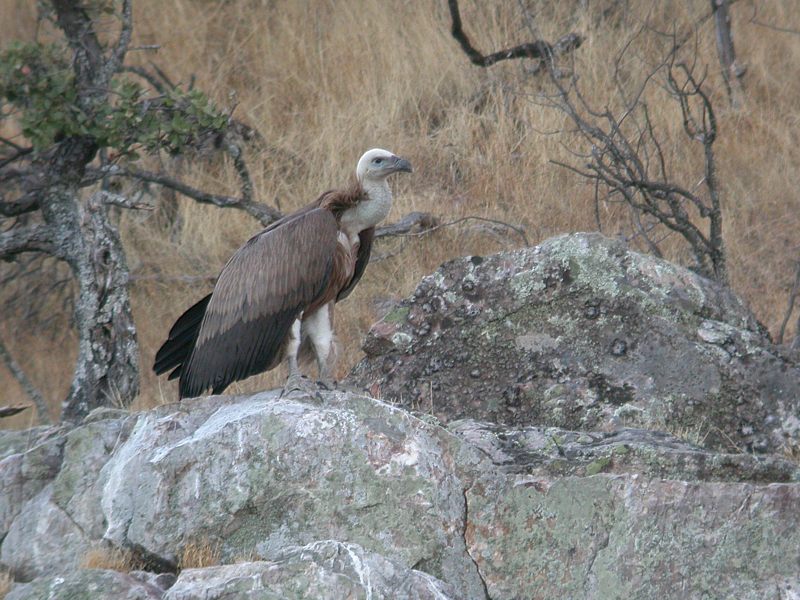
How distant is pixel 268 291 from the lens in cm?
566

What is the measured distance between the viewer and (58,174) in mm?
7602

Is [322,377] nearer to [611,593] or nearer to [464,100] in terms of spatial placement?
[611,593]

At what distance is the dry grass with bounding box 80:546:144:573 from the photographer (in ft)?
14.4

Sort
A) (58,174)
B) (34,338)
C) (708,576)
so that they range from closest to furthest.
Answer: (708,576) → (58,174) → (34,338)

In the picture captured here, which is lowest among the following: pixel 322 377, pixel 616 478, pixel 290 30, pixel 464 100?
pixel 616 478

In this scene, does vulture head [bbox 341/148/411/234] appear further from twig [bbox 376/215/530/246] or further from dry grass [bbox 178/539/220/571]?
twig [bbox 376/215/530/246]

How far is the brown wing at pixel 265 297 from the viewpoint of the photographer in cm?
561

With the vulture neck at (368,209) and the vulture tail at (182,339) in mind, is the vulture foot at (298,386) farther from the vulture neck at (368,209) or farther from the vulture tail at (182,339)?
the vulture tail at (182,339)

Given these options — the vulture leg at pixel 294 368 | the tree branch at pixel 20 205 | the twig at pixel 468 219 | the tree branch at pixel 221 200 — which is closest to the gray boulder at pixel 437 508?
the vulture leg at pixel 294 368

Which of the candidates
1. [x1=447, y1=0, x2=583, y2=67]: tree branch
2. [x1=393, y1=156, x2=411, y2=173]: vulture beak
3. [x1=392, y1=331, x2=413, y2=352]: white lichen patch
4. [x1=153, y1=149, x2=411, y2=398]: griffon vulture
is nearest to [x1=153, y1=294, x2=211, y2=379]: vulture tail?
[x1=153, y1=149, x2=411, y2=398]: griffon vulture

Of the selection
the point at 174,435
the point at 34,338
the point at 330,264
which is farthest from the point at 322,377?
the point at 34,338

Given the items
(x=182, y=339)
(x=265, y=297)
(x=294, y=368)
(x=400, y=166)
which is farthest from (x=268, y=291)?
(x=400, y=166)

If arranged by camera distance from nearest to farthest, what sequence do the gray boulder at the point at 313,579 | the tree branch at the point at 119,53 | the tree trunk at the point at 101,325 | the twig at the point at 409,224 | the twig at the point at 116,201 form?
the gray boulder at the point at 313,579, the tree trunk at the point at 101,325, the twig at the point at 116,201, the tree branch at the point at 119,53, the twig at the point at 409,224

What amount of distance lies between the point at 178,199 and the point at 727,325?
5616mm
